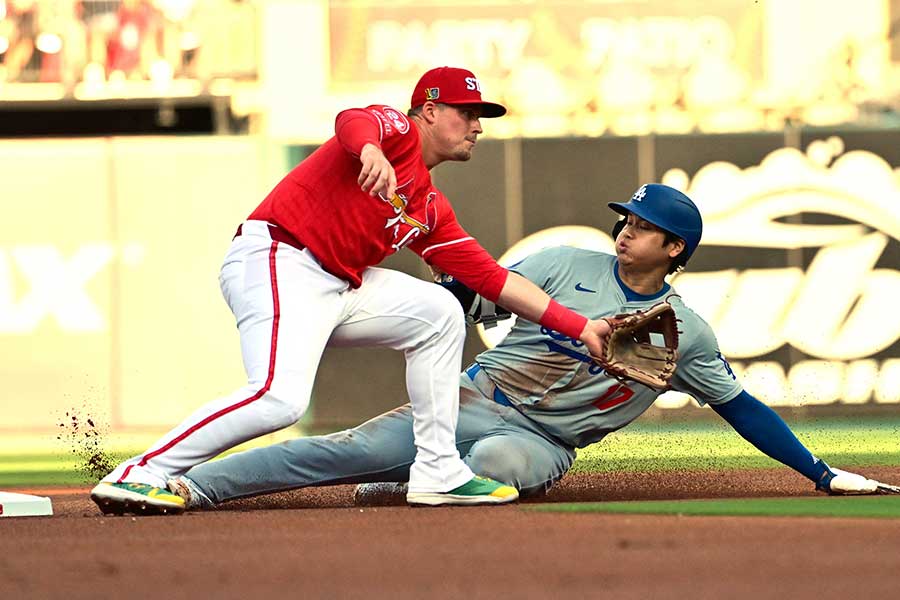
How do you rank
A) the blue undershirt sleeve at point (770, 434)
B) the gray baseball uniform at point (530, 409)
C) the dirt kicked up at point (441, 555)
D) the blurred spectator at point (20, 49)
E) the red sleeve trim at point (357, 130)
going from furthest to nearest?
1. the blurred spectator at point (20, 49)
2. the blue undershirt sleeve at point (770, 434)
3. the gray baseball uniform at point (530, 409)
4. the red sleeve trim at point (357, 130)
5. the dirt kicked up at point (441, 555)

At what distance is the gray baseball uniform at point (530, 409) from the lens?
5195 millimetres

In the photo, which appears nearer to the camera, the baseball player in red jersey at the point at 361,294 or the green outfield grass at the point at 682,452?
the baseball player in red jersey at the point at 361,294

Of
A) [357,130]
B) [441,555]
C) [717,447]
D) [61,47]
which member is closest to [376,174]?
[357,130]

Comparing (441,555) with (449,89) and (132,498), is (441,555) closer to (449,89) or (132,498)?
(132,498)

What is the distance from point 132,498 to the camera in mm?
4652

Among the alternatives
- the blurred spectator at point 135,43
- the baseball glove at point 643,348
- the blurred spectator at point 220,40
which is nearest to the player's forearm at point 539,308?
the baseball glove at point 643,348

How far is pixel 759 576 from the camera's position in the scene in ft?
11.8

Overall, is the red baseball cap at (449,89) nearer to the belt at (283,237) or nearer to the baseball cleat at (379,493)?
the belt at (283,237)

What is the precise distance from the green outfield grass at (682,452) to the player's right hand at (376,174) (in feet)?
9.26

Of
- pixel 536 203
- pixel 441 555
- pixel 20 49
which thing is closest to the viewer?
pixel 441 555

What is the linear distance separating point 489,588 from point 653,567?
0.49 m

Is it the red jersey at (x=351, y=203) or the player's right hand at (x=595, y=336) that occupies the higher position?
the red jersey at (x=351, y=203)

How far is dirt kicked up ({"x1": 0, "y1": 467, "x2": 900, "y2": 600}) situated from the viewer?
3467mm

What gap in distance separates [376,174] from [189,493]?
1283 millimetres
